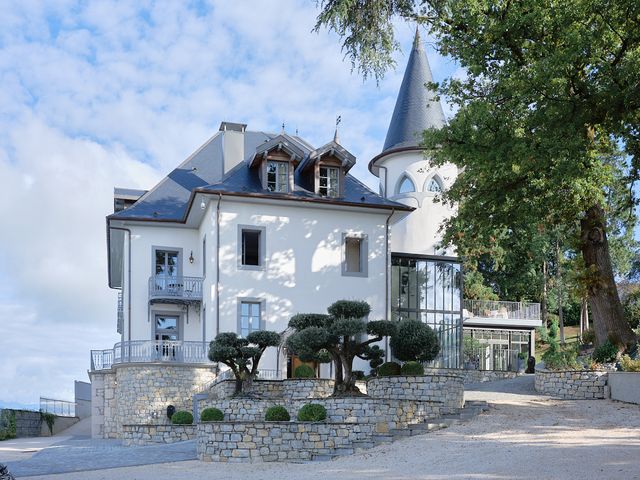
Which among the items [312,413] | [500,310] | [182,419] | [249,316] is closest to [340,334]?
[312,413]

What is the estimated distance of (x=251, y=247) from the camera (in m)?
29.3

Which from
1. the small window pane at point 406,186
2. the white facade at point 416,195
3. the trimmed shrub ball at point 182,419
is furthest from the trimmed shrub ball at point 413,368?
the small window pane at point 406,186

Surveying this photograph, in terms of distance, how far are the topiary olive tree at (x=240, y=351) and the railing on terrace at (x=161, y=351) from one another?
398 cm

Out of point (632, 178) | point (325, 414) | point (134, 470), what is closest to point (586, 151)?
point (632, 178)

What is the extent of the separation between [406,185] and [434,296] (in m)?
7.11

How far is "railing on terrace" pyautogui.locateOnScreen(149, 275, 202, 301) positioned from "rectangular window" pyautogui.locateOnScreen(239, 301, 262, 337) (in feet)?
8.23

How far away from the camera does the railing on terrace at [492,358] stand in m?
38.6

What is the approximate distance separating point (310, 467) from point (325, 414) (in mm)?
2142

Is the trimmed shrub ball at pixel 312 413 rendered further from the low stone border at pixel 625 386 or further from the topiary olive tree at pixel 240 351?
the low stone border at pixel 625 386

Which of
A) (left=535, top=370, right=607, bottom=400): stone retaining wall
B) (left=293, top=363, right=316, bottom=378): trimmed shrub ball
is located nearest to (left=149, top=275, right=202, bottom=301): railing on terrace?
(left=293, top=363, right=316, bottom=378): trimmed shrub ball

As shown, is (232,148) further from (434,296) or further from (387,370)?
(387,370)

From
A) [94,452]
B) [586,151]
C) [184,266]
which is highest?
[586,151]

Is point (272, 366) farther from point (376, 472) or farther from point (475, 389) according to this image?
point (376, 472)

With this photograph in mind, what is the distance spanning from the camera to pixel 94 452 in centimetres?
Answer: 2147
